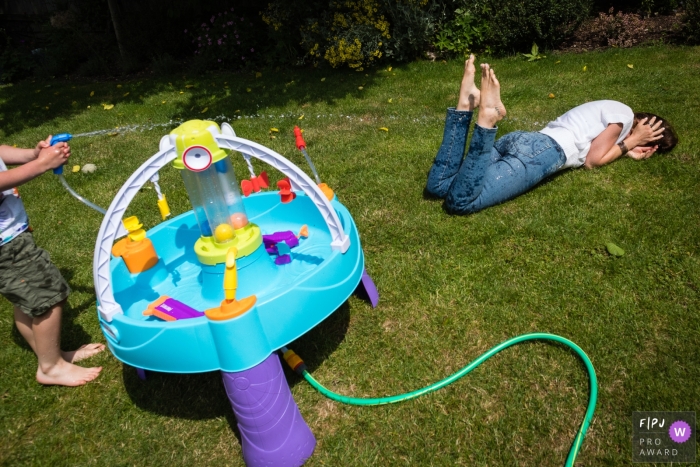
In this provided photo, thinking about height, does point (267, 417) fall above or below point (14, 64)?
above

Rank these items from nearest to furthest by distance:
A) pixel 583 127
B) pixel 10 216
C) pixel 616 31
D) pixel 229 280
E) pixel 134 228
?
pixel 229 280
pixel 10 216
pixel 134 228
pixel 583 127
pixel 616 31

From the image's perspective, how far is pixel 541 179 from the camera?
10.5 feet

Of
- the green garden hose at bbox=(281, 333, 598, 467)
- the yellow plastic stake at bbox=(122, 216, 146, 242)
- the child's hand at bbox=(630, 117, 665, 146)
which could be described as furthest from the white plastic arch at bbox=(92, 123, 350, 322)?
the child's hand at bbox=(630, 117, 665, 146)

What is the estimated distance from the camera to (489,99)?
277 centimetres

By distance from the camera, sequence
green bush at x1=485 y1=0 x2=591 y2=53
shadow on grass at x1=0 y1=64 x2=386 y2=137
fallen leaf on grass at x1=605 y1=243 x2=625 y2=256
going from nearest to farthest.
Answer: fallen leaf on grass at x1=605 y1=243 x2=625 y2=256 < shadow on grass at x1=0 y1=64 x2=386 y2=137 < green bush at x1=485 y1=0 x2=591 y2=53

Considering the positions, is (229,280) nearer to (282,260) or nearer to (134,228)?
(282,260)

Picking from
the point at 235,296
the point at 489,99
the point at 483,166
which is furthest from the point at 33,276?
the point at 489,99

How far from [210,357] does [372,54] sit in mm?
5194

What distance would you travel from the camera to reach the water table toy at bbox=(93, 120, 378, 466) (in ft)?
5.48

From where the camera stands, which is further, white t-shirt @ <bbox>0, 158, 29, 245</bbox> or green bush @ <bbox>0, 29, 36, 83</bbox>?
green bush @ <bbox>0, 29, 36, 83</bbox>

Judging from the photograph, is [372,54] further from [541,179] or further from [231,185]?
[231,185]

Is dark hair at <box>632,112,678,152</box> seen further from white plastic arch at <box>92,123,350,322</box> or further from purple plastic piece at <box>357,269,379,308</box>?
white plastic arch at <box>92,123,350,322</box>

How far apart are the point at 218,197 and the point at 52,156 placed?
2.06 ft

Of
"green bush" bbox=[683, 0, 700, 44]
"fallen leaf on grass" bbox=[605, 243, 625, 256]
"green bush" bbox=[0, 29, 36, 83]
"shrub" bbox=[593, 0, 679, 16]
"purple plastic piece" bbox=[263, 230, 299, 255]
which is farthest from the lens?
"green bush" bbox=[0, 29, 36, 83]
